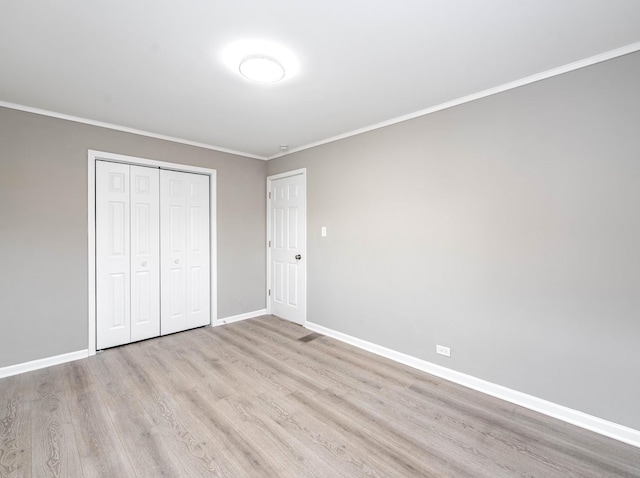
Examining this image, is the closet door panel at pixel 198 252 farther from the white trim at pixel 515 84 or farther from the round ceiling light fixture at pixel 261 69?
the round ceiling light fixture at pixel 261 69

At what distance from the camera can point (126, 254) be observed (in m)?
3.47

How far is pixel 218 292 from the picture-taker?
423cm

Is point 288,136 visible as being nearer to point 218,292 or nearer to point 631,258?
point 218,292

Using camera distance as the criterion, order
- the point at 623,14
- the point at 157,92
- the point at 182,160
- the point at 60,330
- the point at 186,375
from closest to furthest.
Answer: the point at 623,14 < the point at 157,92 < the point at 186,375 < the point at 60,330 < the point at 182,160

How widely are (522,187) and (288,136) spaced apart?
100.0 inches

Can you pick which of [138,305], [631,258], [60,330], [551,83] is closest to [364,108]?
[551,83]

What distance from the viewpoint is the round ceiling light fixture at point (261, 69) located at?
2.00 meters

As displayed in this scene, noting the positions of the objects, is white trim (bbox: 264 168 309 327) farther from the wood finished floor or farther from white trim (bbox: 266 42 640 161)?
the wood finished floor

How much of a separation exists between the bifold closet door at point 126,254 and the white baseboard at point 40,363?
0.68 feet

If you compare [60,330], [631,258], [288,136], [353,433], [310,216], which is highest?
[288,136]

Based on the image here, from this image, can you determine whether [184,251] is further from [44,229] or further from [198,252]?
[44,229]

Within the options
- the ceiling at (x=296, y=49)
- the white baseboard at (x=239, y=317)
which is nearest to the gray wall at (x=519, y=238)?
the ceiling at (x=296, y=49)

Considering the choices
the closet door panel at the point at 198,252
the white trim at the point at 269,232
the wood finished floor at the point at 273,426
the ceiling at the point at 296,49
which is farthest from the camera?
the white trim at the point at 269,232

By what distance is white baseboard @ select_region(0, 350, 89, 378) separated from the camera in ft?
9.08
